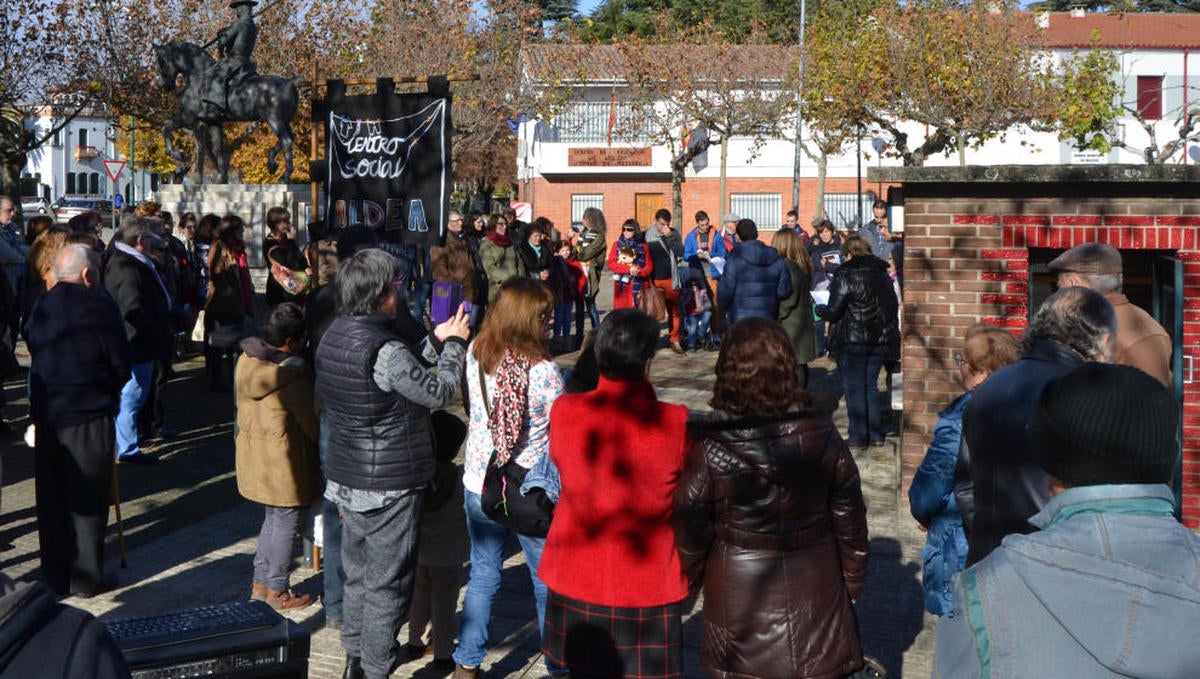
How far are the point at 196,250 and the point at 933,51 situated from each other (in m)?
22.6

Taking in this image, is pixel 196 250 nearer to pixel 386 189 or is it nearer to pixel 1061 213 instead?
pixel 386 189

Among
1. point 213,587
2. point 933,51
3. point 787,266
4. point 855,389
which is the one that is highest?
point 933,51

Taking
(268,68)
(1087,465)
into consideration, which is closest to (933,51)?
(268,68)

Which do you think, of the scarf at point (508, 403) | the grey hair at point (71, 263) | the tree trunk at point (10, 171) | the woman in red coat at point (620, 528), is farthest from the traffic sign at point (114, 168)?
the woman in red coat at point (620, 528)

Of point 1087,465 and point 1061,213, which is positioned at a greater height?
point 1061,213

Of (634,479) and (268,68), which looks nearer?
(634,479)

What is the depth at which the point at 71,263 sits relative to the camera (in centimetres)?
693

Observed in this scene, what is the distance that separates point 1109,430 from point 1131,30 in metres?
53.7

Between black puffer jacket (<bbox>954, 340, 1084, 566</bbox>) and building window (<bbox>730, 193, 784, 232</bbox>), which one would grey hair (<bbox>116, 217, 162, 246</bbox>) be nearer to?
black puffer jacket (<bbox>954, 340, 1084, 566</bbox>)

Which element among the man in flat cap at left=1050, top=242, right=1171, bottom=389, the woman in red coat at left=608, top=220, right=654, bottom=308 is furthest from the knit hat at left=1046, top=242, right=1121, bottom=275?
the woman in red coat at left=608, top=220, right=654, bottom=308

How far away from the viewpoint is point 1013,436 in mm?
3969

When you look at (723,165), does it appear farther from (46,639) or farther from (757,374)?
(46,639)

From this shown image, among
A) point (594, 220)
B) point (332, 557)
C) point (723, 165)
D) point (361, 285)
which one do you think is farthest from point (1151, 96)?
point (361, 285)

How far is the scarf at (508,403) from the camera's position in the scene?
532 cm
